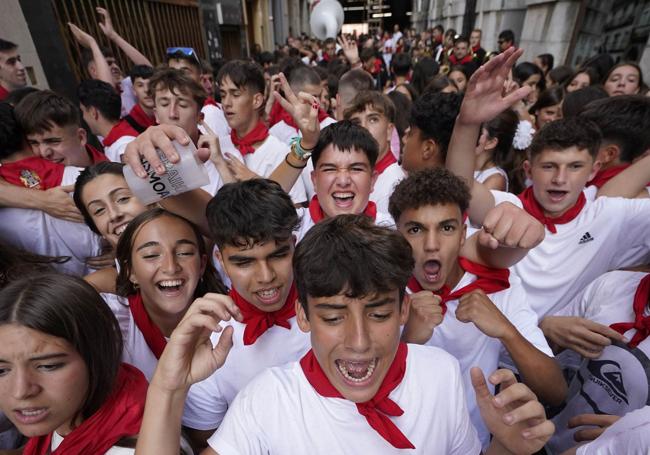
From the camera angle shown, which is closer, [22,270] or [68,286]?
[68,286]

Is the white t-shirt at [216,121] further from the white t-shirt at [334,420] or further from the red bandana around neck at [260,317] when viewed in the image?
the white t-shirt at [334,420]

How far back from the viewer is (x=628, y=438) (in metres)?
0.90

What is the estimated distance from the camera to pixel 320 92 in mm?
4535

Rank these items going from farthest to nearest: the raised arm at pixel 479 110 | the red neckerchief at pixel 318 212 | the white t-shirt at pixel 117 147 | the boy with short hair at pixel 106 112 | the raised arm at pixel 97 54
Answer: the raised arm at pixel 97 54 < the boy with short hair at pixel 106 112 < the white t-shirt at pixel 117 147 < the red neckerchief at pixel 318 212 < the raised arm at pixel 479 110

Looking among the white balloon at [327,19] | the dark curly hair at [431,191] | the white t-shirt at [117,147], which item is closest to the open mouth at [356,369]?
the dark curly hair at [431,191]

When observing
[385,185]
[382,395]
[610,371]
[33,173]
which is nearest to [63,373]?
[382,395]

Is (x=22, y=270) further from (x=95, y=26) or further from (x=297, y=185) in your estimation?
(x=95, y=26)

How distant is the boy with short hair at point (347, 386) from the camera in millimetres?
→ 1043

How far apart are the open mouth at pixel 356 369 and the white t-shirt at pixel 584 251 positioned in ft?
4.51

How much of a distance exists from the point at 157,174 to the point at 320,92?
12.0 ft

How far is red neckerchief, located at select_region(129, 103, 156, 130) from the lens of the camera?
3.64 meters

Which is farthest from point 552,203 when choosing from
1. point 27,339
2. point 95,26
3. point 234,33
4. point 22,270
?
point 234,33

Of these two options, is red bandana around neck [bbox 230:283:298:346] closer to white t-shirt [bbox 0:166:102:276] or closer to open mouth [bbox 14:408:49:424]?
open mouth [bbox 14:408:49:424]


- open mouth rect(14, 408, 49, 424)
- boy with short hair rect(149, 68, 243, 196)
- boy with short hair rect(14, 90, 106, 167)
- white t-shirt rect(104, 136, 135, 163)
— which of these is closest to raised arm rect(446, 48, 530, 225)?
boy with short hair rect(149, 68, 243, 196)
